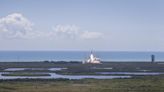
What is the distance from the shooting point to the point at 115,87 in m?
67.5

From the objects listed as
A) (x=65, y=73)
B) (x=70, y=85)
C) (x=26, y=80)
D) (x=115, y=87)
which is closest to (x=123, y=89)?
(x=115, y=87)

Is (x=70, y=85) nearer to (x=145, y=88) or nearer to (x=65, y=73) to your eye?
(x=145, y=88)

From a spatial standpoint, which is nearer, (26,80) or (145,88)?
(145,88)

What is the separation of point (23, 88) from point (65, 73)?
3558 cm

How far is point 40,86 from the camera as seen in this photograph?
225 feet

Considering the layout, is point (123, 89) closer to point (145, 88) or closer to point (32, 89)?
point (145, 88)

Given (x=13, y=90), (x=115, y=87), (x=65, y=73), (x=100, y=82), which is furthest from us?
(x=65, y=73)

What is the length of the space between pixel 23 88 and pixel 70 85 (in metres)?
7.71

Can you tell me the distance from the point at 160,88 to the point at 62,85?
13.9 metres

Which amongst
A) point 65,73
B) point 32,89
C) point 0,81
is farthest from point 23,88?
point 65,73

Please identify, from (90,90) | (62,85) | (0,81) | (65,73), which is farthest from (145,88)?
(65,73)

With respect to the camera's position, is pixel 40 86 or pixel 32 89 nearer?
pixel 32 89

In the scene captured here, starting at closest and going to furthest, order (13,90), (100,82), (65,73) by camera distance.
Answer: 1. (13,90)
2. (100,82)
3. (65,73)

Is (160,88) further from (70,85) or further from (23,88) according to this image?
(23,88)
